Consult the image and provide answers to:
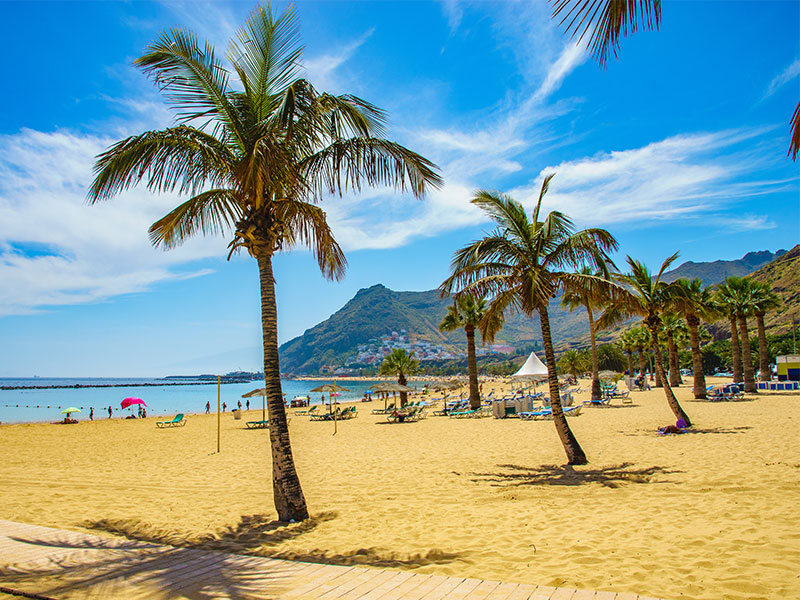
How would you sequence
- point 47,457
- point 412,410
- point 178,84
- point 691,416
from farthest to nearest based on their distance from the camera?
point 412,410
point 691,416
point 47,457
point 178,84

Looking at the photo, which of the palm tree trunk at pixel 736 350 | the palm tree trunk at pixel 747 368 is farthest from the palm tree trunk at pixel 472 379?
the palm tree trunk at pixel 747 368

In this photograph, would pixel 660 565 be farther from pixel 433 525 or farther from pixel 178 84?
pixel 178 84

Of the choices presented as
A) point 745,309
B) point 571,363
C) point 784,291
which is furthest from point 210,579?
point 784,291

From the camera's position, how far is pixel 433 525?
6410mm

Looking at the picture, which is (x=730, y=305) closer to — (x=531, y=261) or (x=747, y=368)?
(x=747, y=368)

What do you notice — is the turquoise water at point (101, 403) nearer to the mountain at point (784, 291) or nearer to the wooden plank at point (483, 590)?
the wooden plank at point (483, 590)

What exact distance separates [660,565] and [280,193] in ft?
22.2

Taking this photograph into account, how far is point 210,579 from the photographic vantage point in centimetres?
425

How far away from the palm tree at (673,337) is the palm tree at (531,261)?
71.2ft

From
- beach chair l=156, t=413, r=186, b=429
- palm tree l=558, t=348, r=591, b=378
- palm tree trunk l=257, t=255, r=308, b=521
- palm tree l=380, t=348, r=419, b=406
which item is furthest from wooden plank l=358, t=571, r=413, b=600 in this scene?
palm tree l=558, t=348, r=591, b=378

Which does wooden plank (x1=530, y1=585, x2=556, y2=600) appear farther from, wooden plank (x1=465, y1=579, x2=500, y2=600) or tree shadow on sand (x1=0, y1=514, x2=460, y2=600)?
tree shadow on sand (x1=0, y1=514, x2=460, y2=600)

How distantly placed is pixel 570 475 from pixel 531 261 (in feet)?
15.3

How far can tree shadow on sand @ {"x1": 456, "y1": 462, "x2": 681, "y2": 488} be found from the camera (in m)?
8.60

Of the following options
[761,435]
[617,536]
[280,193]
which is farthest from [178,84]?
[761,435]
